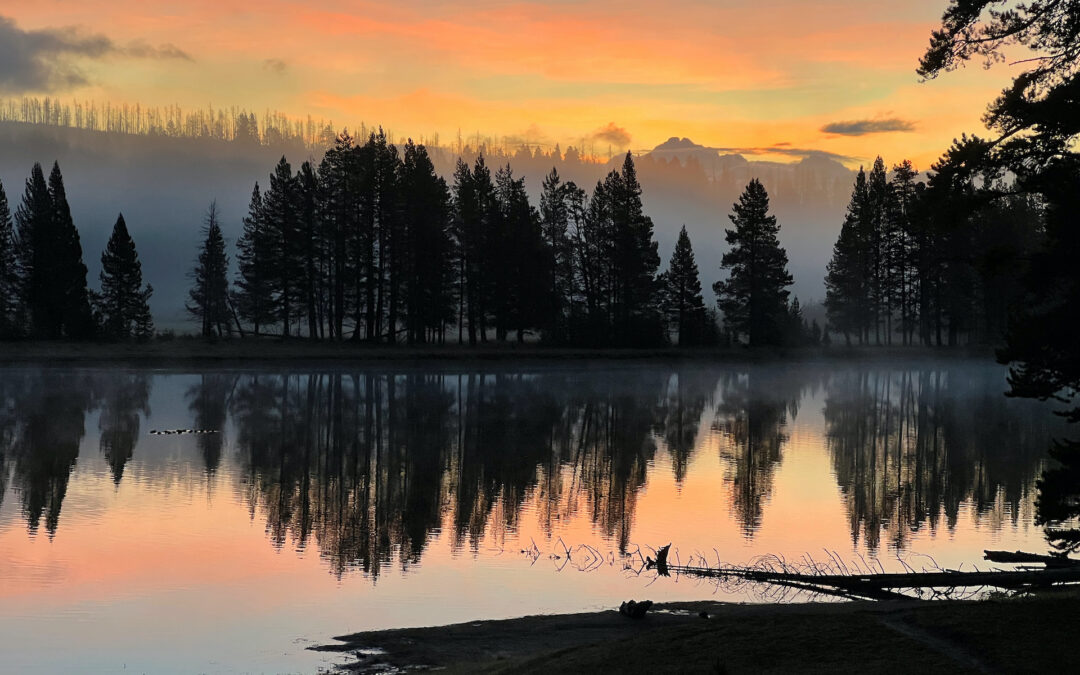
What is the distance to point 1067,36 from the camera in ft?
51.0

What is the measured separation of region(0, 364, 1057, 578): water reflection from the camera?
837 inches

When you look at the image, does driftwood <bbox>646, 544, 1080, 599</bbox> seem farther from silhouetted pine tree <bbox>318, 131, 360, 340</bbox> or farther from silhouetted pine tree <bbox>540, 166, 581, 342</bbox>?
silhouetted pine tree <bbox>540, 166, 581, 342</bbox>

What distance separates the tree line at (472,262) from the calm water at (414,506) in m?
42.1

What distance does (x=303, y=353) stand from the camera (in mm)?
78312

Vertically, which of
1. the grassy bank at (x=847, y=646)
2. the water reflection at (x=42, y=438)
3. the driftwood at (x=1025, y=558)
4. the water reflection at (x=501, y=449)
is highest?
the grassy bank at (x=847, y=646)

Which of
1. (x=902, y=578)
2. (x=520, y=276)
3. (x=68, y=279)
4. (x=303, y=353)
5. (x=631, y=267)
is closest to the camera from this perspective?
(x=902, y=578)

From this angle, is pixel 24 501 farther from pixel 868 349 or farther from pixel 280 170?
pixel 868 349

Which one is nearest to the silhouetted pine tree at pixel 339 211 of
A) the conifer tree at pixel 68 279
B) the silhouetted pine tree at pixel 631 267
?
the conifer tree at pixel 68 279

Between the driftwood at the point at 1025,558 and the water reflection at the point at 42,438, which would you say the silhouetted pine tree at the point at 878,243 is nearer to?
the water reflection at the point at 42,438

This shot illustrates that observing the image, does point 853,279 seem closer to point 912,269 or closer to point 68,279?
point 912,269

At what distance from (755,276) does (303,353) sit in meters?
42.8

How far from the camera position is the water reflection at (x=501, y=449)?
21.2m

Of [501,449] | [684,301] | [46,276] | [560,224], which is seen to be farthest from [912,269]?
[501,449]

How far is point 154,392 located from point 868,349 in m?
69.4
